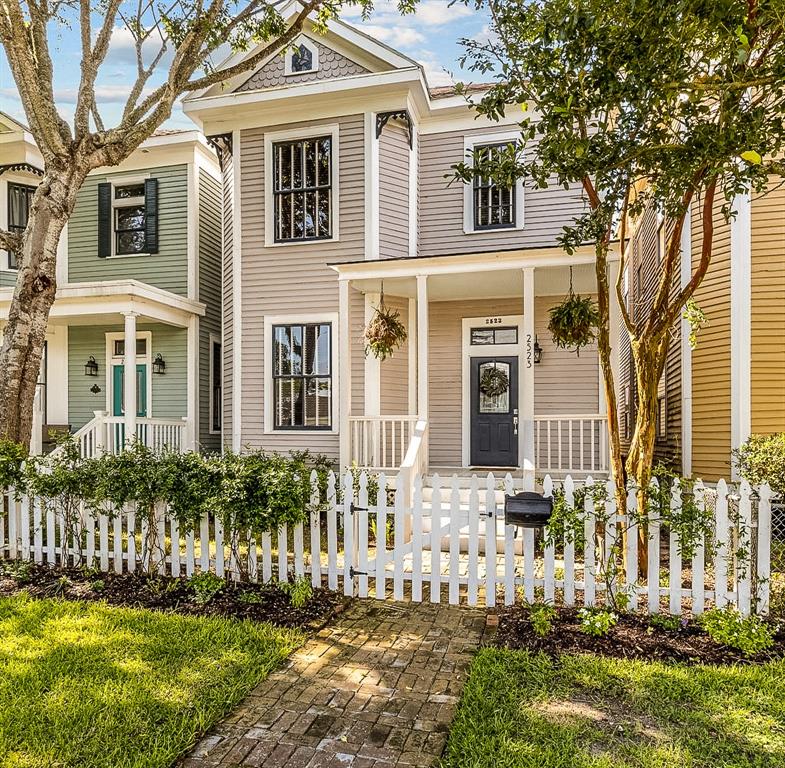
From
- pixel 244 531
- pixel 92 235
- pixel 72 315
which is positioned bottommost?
pixel 244 531

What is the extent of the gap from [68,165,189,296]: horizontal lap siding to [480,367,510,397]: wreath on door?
618 centimetres

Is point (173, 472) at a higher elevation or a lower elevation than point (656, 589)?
higher

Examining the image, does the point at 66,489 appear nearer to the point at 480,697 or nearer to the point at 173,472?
the point at 173,472

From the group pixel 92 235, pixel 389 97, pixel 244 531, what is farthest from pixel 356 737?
pixel 92 235

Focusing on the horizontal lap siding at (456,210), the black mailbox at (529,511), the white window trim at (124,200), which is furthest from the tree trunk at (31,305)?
the black mailbox at (529,511)

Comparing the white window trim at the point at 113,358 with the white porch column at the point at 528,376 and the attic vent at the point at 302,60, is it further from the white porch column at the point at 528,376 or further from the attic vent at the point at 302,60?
the white porch column at the point at 528,376

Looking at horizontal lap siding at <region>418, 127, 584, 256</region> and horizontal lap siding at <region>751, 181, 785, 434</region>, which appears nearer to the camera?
horizontal lap siding at <region>751, 181, 785, 434</region>

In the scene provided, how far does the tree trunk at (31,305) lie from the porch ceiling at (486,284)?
392cm

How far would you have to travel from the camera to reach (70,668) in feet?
11.3

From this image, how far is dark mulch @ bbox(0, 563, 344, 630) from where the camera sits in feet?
14.6

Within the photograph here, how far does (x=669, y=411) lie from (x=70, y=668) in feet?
28.0

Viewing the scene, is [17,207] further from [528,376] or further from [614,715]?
[614,715]

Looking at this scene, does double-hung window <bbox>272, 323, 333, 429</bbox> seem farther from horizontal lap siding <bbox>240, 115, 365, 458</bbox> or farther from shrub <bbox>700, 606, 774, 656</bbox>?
shrub <bbox>700, 606, 774, 656</bbox>

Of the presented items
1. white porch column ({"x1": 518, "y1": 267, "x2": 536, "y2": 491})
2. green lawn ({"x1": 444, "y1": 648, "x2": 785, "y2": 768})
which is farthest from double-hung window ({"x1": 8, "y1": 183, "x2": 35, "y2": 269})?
green lawn ({"x1": 444, "y1": 648, "x2": 785, "y2": 768})
